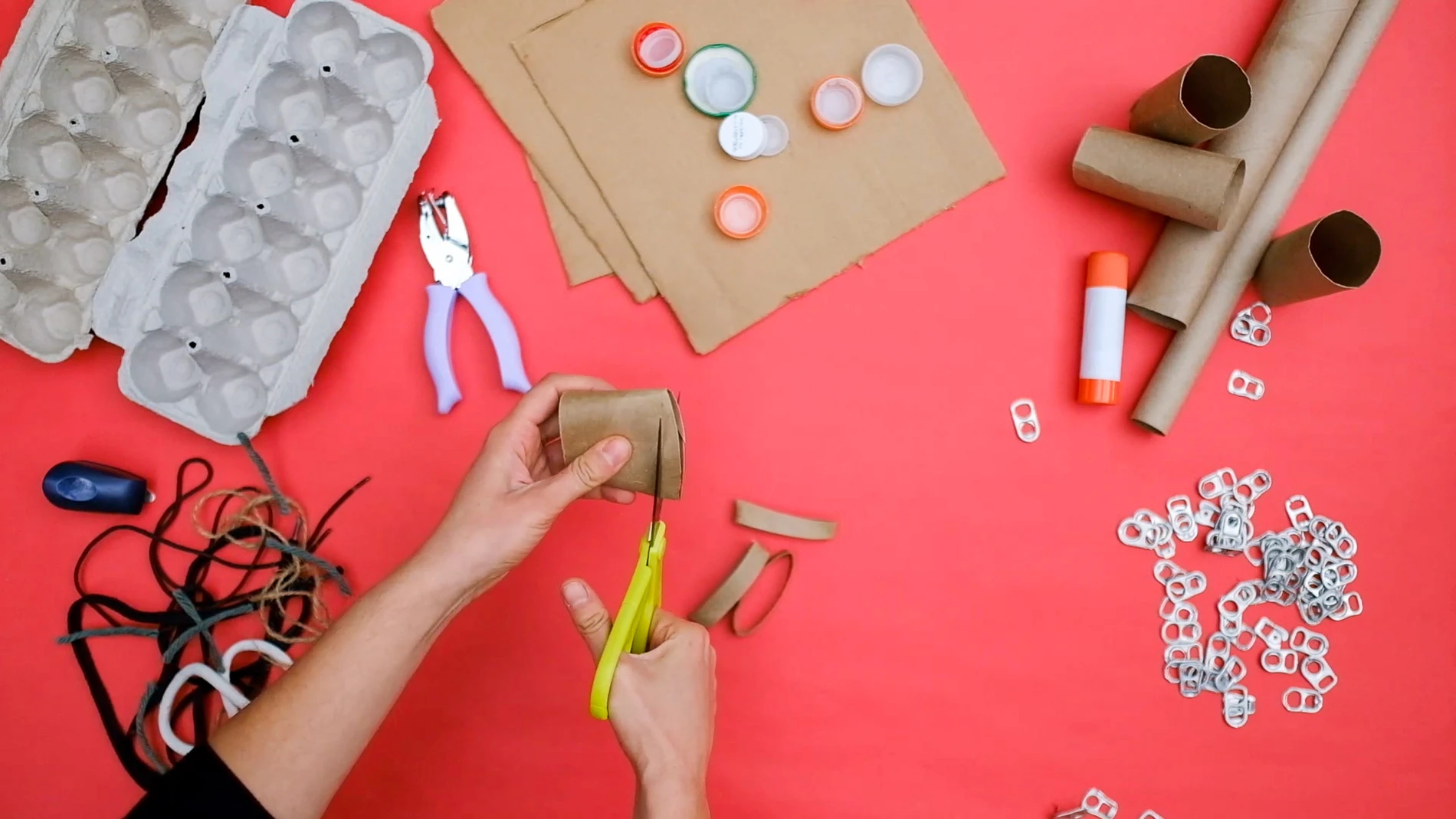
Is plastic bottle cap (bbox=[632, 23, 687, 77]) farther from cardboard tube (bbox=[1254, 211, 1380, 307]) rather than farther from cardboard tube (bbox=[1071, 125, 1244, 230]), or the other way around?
cardboard tube (bbox=[1254, 211, 1380, 307])

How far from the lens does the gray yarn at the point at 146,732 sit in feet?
4.78

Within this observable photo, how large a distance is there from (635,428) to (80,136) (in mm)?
1094

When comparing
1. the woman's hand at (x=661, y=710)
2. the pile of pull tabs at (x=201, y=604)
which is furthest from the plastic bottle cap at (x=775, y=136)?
the pile of pull tabs at (x=201, y=604)

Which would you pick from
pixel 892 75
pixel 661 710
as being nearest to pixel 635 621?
pixel 661 710

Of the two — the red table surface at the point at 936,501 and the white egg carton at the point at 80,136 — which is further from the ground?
the white egg carton at the point at 80,136

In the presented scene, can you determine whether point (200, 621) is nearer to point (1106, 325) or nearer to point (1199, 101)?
point (1106, 325)

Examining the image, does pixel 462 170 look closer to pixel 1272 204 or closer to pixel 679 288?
pixel 679 288

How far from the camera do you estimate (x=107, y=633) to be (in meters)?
1.48

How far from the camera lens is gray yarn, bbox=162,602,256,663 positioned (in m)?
1.46

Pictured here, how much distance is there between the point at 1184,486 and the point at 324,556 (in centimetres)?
152

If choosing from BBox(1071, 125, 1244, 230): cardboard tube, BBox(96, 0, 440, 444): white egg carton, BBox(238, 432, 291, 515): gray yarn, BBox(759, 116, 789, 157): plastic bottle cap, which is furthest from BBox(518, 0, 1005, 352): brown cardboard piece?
BBox(238, 432, 291, 515): gray yarn

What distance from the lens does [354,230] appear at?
1.48m

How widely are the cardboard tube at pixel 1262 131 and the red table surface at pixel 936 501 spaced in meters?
0.09

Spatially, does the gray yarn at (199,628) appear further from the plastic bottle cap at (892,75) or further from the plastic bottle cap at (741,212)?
the plastic bottle cap at (892,75)
